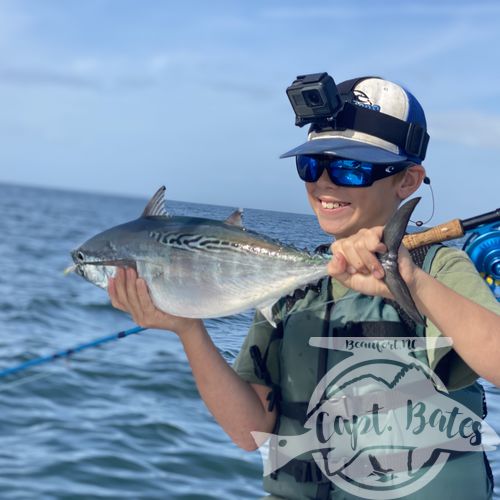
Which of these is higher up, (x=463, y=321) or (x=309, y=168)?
(x=309, y=168)

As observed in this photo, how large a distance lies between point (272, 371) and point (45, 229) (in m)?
40.2

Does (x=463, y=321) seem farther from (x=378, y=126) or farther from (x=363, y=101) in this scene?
(x=363, y=101)

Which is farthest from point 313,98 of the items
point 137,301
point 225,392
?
point 225,392

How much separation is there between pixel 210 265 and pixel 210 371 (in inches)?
28.0

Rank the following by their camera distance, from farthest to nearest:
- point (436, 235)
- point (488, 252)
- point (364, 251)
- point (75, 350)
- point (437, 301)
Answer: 1. point (75, 350)
2. point (488, 252)
3. point (436, 235)
4. point (437, 301)
5. point (364, 251)

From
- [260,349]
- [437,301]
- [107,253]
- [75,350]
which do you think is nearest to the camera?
[437,301]

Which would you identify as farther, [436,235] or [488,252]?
[488,252]

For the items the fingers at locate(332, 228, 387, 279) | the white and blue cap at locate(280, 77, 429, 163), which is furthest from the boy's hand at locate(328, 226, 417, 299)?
the white and blue cap at locate(280, 77, 429, 163)

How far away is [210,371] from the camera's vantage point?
11.9 feet

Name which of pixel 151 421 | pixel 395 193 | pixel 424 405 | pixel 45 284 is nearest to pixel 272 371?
pixel 424 405

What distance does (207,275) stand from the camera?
10.2ft

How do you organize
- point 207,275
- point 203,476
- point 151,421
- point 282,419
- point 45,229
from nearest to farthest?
1. point 207,275
2. point 282,419
3. point 203,476
4. point 151,421
5. point 45,229

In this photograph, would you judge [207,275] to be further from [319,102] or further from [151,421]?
[151,421]

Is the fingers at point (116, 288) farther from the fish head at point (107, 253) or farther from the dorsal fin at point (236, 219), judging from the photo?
the dorsal fin at point (236, 219)
